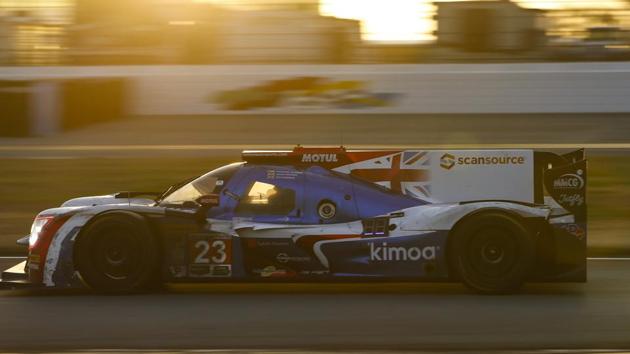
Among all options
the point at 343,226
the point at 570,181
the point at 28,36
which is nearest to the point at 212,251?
the point at 343,226

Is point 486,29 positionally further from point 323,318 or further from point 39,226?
point 323,318

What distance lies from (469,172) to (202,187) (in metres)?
2.10

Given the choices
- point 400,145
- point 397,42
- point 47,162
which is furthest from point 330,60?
point 47,162

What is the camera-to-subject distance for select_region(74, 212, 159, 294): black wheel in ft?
27.0

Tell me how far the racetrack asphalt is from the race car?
210mm

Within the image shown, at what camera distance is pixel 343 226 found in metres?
8.16

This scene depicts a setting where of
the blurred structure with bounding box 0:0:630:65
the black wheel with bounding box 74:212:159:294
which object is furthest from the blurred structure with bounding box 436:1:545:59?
the black wheel with bounding box 74:212:159:294

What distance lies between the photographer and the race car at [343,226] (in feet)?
26.6

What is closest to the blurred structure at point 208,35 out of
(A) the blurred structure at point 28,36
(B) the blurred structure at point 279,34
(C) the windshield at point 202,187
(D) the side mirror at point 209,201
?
(B) the blurred structure at point 279,34

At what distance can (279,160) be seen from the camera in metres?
8.45

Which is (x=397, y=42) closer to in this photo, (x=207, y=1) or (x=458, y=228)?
(x=207, y=1)

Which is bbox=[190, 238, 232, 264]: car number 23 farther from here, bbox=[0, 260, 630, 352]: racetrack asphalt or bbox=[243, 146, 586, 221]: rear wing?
bbox=[243, 146, 586, 221]: rear wing

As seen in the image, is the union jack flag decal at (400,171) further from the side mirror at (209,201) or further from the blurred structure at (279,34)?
the blurred structure at (279,34)

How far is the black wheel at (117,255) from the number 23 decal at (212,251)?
330 millimetres
